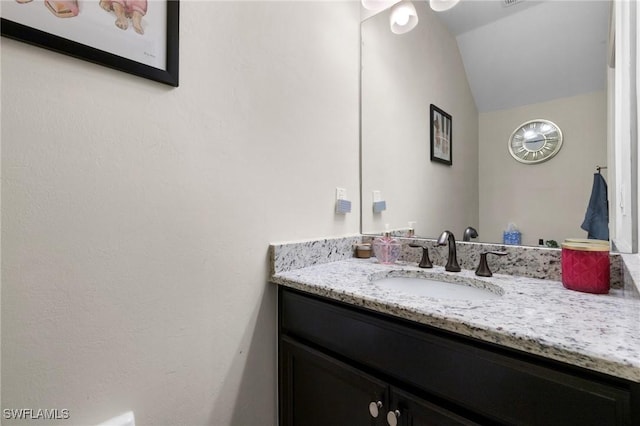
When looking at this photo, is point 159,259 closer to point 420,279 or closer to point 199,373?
point 199,373

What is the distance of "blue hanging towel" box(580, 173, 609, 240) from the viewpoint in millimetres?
917

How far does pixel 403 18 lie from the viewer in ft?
4.66

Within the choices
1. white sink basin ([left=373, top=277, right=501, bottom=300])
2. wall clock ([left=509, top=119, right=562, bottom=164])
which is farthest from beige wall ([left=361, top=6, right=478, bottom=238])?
white sink basin ([left=373, top=277, right=501, bottom=300])

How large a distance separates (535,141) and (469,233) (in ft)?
1.29

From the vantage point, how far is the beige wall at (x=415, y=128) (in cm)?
123

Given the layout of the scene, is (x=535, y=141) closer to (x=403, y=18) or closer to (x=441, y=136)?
(x=441, y=136)

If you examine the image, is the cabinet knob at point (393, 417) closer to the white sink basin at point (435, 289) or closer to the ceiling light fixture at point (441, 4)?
the white sink basin at point (435, 289)

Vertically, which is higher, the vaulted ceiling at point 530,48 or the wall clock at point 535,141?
the vaulted ceiling at point 530,48

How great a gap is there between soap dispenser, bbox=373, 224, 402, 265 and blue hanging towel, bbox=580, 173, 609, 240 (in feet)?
2.05

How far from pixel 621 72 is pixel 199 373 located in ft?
5.07
